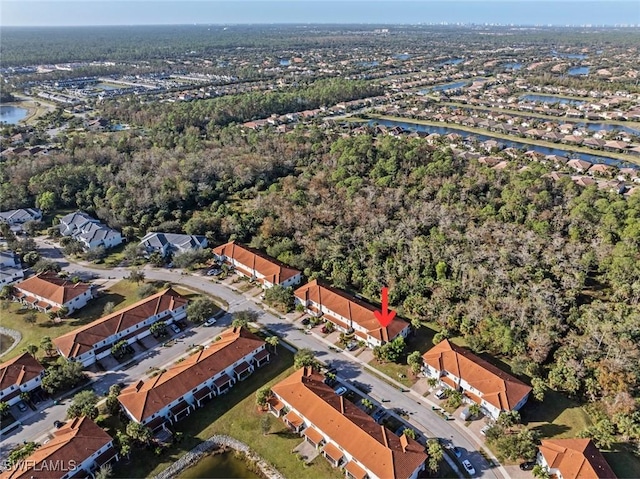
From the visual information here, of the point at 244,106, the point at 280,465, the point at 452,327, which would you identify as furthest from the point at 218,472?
the point at 244,106

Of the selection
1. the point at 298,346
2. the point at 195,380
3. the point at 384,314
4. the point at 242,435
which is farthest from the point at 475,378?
the point at 195,380

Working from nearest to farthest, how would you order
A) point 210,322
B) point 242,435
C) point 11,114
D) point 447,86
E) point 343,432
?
point 343,432
point 242,435
point 210,322
point 11,114
point 447,86

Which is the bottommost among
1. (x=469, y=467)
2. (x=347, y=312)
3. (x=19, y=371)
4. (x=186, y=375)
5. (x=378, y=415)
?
(x=469, y=467)

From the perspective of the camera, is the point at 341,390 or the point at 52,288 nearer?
the point at 341,390

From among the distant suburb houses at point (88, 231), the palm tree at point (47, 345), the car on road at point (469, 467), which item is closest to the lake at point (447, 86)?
the distant suburb houses at point (88, 231)

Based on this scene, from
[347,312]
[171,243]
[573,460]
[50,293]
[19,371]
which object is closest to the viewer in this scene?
[573,460]

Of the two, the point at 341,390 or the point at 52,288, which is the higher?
the point at 52,288

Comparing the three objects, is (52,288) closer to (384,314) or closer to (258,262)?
(258,262)
